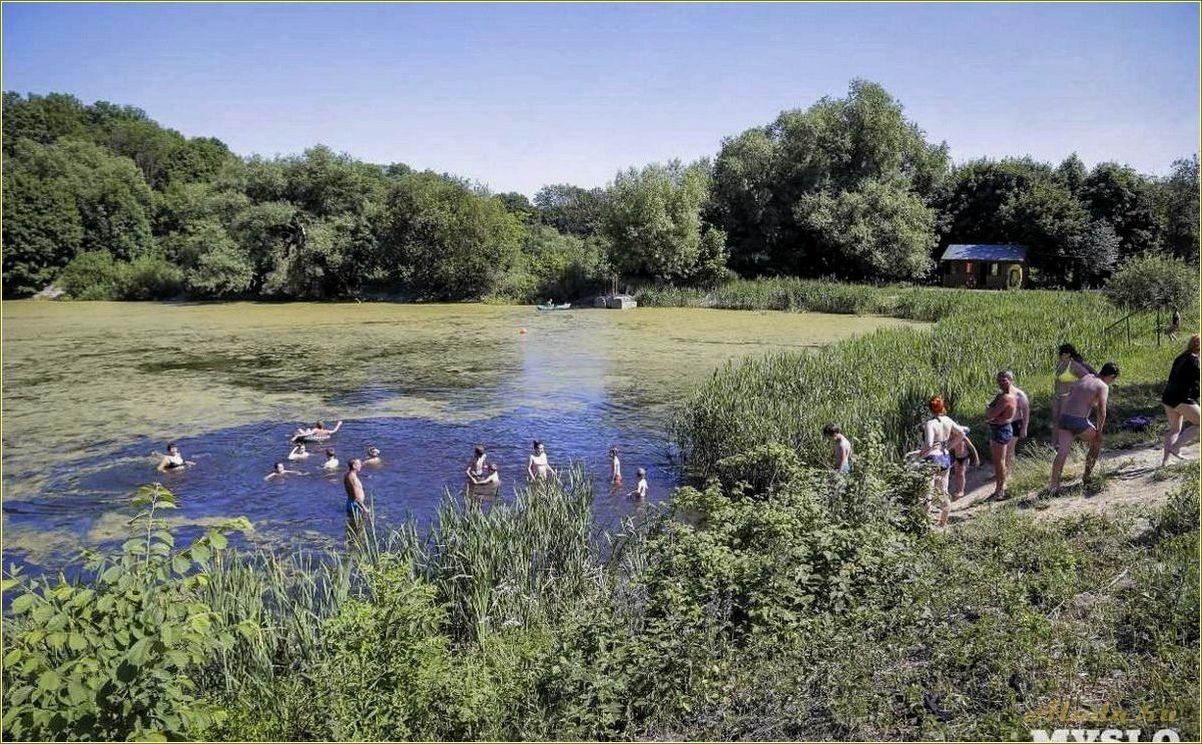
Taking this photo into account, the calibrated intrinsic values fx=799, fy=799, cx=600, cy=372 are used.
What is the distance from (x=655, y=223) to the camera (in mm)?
43281

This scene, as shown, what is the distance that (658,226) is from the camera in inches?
1703

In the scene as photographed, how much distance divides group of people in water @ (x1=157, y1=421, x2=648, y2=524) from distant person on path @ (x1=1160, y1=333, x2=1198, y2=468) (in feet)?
21.5

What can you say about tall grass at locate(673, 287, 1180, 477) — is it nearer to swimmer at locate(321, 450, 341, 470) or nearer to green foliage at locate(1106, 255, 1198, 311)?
green foliage at locate(1106, 255, 1198, 311)

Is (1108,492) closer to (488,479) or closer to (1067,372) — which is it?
(1067,372)

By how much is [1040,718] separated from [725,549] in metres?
2.35

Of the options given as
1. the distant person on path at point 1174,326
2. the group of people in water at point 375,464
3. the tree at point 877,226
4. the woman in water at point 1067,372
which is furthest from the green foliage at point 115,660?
the tree at point 877,226

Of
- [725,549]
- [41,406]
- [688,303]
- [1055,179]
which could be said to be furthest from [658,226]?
[725,549]

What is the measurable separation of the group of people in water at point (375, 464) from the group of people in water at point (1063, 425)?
3.91m

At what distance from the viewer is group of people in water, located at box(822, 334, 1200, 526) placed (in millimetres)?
8461

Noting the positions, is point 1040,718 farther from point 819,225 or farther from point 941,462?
point 819,225

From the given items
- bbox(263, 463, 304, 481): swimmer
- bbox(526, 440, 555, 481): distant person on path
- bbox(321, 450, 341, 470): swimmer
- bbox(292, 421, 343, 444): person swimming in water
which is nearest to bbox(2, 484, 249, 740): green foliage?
bbox(526, 440, 555, 481): distant person on path

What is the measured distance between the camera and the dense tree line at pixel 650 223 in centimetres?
4403

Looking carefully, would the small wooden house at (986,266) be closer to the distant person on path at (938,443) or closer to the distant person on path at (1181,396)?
the distant person on path at (1181,396)

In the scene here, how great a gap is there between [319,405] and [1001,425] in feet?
47.1
